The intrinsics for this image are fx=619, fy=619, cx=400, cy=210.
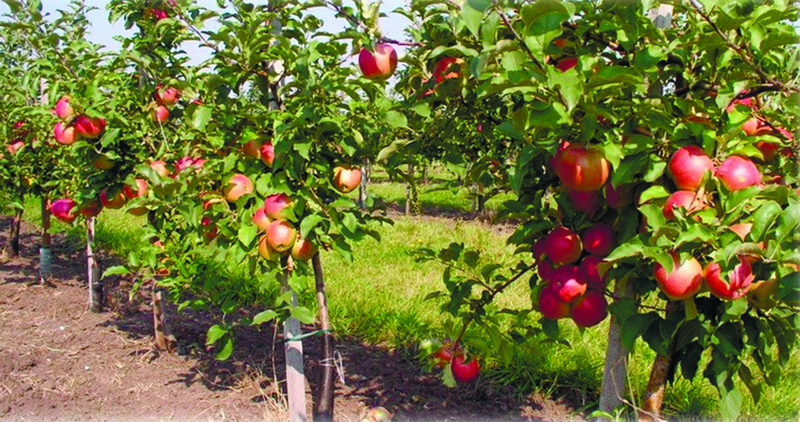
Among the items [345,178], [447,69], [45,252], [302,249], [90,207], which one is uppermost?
[447,69]

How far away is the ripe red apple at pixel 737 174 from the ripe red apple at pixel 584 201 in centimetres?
31

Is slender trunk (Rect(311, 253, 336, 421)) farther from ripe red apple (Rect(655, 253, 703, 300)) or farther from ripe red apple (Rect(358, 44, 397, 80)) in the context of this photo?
ripe red apple (Rect(655, 253, 703, 300))

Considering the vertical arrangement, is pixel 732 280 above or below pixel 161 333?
above

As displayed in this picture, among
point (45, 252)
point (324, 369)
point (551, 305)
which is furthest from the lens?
point (45, 252)

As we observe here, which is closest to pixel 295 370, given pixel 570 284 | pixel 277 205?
pixel 277 205

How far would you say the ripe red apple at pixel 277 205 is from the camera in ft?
6.30

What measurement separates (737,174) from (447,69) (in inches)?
27.9

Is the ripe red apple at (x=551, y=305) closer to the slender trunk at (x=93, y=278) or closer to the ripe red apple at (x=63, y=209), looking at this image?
the ripe red apple at (x=63, y=209)

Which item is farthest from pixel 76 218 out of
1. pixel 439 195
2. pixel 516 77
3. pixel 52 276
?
pixel 439 195

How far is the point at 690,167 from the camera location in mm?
1219

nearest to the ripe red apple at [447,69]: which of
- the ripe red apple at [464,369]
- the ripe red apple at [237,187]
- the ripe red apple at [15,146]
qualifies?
the ripe red apple at [237,187]

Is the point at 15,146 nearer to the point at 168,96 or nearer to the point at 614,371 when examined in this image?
the point at 168,96

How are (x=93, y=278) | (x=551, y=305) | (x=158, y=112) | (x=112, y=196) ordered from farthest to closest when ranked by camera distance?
(x=93, y=278), (x=112, y=196), (x=158, y=112), (x=551, y=305)

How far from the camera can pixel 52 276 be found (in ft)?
17.0
